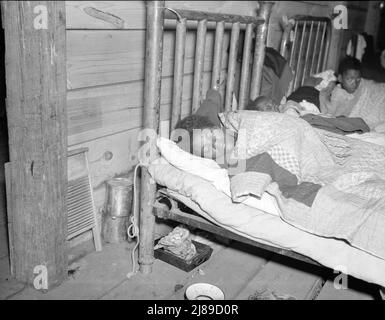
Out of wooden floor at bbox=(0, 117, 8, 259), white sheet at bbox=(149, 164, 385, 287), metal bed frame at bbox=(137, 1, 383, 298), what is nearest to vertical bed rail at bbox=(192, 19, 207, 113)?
metal bed frame at bbox=(137, 1, 383, 298)

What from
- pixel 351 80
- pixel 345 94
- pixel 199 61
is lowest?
pixel 345 94

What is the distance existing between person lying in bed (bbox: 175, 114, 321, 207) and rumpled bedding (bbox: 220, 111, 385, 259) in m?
0.03

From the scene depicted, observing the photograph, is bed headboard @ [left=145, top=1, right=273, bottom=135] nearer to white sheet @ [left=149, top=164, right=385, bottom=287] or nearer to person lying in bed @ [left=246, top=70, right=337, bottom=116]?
person lying in bed @ [left=246, top=70, right=337, bottom=116]

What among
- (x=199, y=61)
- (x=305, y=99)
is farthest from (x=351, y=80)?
(x=199, y=61)

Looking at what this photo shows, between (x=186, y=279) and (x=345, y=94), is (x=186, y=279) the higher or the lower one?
the lower one

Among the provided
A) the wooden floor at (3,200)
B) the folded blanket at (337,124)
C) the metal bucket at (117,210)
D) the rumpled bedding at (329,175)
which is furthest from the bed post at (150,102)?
the folded blanket at (337,124)

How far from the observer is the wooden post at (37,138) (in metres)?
1.52

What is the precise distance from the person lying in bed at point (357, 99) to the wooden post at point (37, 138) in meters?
2.02

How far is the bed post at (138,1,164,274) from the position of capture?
168cm

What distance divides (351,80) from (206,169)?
1655mm

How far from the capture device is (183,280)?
1975 millimetres

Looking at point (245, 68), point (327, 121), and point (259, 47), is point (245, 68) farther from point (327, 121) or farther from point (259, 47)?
point (327, 121)
